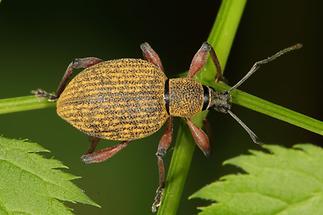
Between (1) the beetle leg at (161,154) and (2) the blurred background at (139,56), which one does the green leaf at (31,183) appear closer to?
(1) the beetle leg at (161,154)

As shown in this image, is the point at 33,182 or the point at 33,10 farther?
the point at 33,10

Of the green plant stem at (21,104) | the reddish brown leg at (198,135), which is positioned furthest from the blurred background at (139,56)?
the green plant stem at (21,104)

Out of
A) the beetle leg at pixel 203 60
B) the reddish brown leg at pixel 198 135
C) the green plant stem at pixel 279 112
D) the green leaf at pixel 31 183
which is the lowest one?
the green leaf at pixel 31 183

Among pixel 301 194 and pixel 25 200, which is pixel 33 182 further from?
pixel 301 194

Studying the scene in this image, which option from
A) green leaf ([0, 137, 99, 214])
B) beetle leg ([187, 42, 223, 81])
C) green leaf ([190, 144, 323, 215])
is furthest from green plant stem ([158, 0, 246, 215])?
green leaf ([0, 137, 99, 214])

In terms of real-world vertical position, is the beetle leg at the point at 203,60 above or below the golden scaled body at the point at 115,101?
above

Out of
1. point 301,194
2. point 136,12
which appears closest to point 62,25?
point 136,12

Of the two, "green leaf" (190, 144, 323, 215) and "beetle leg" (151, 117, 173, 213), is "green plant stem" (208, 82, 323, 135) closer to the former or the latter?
"green leaf" (190, 144, 323, 215)
